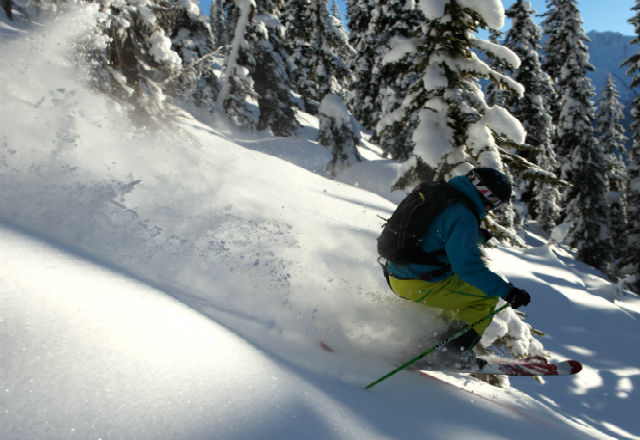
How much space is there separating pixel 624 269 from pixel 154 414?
25041 millimetres

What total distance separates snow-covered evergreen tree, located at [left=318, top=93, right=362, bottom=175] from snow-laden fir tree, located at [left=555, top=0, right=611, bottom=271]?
52.3ft

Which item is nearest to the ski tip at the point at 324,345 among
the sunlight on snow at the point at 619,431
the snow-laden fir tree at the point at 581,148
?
the sunlight on snow at the point at 619,431

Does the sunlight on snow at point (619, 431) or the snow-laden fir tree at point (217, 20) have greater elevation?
the snow-laden fir tree at point (217, 20)

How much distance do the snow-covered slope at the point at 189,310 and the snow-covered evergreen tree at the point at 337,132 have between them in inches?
531

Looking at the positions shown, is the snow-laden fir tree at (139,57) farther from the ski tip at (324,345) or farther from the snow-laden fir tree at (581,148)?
the snow-laden fir tree at (581,148)

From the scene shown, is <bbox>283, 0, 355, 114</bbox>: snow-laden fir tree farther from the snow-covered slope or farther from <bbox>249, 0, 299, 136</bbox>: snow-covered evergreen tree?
the snow-covered slope

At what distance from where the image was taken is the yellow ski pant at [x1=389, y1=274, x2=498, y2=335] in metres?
4.61

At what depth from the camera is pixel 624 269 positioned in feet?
68.1

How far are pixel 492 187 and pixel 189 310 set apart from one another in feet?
10.7

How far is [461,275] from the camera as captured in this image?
4129mm

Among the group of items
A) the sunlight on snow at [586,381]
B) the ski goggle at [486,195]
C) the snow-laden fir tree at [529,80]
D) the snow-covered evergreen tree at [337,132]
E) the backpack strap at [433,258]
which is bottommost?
the sunlight on snow at [586,381]

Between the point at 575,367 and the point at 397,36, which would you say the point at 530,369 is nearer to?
the point at 575,367

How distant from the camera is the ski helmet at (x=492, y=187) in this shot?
427 centimetres

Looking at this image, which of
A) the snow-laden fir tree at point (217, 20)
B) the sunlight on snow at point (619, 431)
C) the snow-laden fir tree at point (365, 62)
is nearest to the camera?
the sunlight on snow at point (619, 431)
